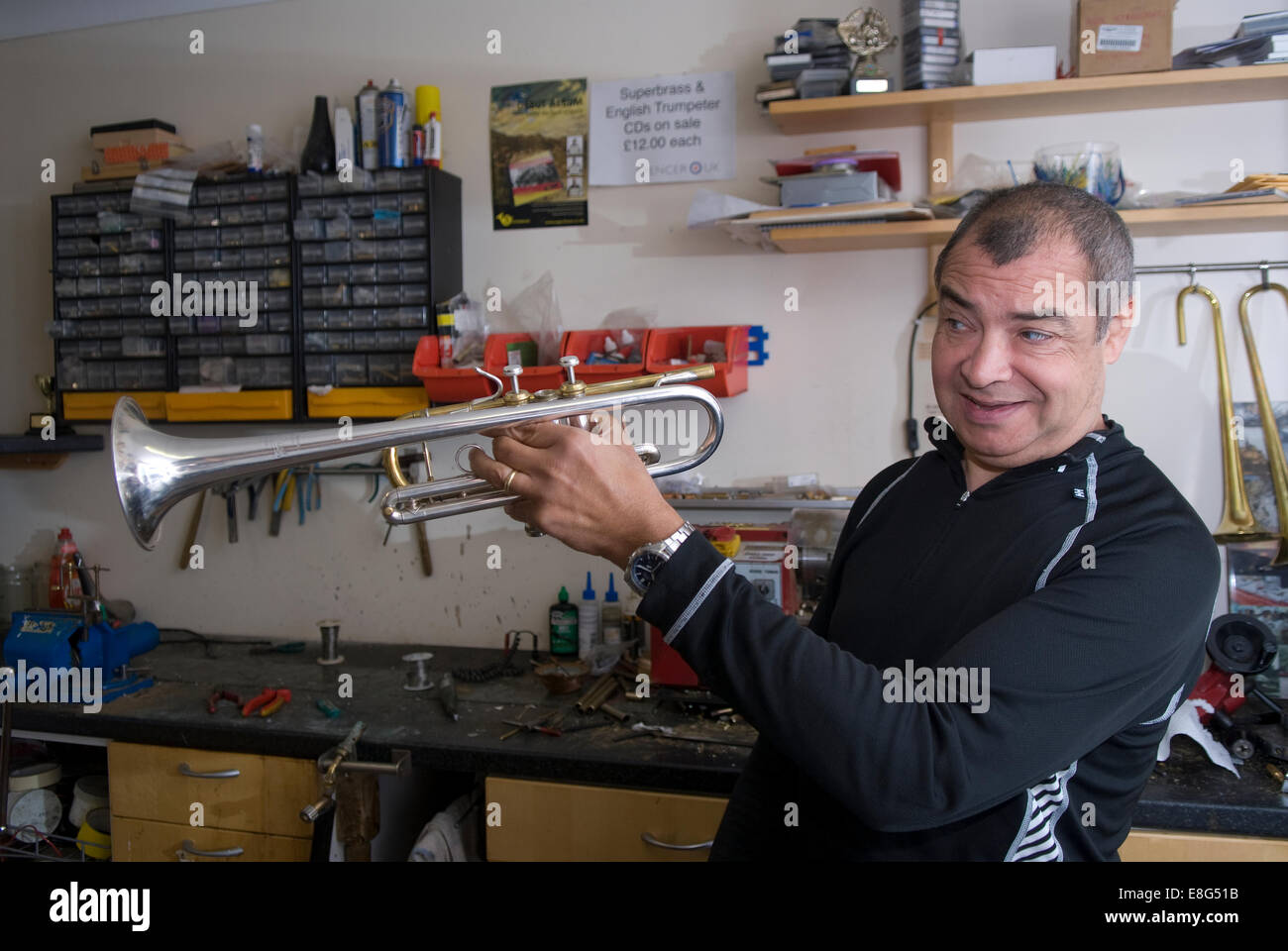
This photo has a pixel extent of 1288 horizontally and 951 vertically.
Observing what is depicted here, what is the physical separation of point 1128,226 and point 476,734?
163cm

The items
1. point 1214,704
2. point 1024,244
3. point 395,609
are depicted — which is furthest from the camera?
point 395,609

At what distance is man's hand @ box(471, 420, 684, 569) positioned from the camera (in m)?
0.89

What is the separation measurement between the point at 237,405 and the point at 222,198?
0.54 m

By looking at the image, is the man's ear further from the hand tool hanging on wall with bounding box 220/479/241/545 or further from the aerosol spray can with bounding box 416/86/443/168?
the hand tool hanging on wall with bounding box 220/479/241/545

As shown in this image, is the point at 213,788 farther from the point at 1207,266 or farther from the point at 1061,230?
the point at 1207,266

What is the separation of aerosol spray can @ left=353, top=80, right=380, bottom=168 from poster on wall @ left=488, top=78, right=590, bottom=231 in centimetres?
29

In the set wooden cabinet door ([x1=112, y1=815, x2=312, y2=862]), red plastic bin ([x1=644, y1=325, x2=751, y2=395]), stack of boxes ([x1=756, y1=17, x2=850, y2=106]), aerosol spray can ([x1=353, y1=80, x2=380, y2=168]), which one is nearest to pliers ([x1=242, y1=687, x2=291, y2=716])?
wooden cabinet door ([x1=112, y1=815, x2=312, y2=862])

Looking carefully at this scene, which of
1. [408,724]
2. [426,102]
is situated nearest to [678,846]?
[408,724]

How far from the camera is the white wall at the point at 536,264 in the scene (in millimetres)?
1949

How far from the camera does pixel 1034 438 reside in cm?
100

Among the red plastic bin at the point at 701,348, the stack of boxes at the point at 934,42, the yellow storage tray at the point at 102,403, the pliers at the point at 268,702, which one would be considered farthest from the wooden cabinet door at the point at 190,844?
the stack of boxes at the point at 934,42
